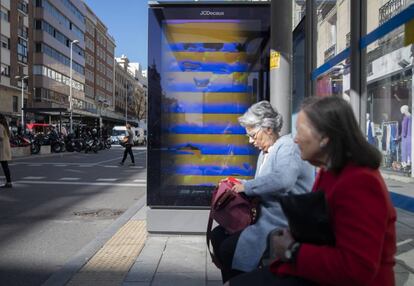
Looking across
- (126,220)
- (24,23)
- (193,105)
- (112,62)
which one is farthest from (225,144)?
(112,62)

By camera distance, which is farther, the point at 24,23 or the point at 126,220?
the point at 24,23

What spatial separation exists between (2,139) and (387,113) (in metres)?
10.1

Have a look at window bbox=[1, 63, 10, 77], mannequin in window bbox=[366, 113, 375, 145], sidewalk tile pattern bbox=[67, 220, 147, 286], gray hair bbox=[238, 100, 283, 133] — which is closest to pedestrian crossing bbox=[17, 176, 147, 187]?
sidewalk tile pattern bbox=[67, 220, 147, 286]

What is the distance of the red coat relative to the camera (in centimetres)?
163

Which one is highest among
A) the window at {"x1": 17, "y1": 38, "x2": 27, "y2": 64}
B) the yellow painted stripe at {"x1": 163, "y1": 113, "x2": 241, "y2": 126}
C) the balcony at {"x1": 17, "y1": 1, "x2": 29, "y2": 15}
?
the balcony at {"x1": 17, "y1": 1, "x2": 29, "y2": 15}

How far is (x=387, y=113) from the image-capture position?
3912 millimetres

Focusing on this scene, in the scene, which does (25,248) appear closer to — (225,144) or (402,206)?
(225,144)

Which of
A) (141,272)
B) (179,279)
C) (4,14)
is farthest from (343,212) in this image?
(4,14)

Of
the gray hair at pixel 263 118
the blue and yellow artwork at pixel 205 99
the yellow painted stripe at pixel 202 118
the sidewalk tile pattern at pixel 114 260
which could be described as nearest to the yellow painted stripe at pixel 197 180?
the blue and yellow artwork at pixel 205 99

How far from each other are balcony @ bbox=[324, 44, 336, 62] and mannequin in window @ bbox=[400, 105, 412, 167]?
72.0 inches

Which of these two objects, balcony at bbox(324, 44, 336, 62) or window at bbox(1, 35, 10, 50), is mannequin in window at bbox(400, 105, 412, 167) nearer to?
balcony at bbox(324, 44, 336, 62)

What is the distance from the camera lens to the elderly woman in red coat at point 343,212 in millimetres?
1633

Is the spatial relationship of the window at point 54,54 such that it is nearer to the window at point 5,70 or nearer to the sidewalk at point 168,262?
the window at point 5,70

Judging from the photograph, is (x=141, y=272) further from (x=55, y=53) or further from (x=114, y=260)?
(x=55, y=53)
